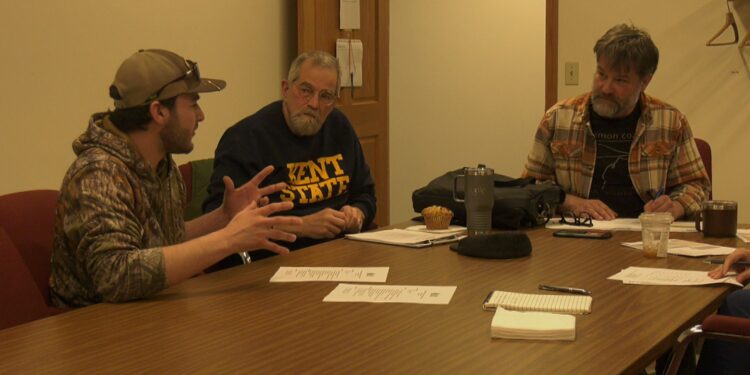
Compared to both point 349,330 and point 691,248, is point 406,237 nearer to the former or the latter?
point 691,248

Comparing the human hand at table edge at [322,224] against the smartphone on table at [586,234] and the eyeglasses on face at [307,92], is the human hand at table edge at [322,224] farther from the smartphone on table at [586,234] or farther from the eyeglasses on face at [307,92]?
the smartphone on table at [586,234]

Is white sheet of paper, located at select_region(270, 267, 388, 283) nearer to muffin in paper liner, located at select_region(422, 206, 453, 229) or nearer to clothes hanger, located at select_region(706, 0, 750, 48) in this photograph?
muffin in paper liner, located at select_region(422, 206, 453, 229)

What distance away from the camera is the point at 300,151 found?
3.42 metres

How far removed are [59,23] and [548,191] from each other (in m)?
2.16

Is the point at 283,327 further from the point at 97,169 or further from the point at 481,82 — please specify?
the point at 481,82

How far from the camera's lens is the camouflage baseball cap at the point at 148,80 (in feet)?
8.06

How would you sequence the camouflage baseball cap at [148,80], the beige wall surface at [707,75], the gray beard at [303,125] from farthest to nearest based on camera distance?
the beige wall surface at [707,75] < the gray beard at [303,125] < the camouflage baseball cap at [148,80]

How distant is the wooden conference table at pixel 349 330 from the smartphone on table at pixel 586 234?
0.42m

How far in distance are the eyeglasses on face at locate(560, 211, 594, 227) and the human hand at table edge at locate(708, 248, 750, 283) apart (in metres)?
0.80

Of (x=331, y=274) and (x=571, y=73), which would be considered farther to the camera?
(x=571, y=73)

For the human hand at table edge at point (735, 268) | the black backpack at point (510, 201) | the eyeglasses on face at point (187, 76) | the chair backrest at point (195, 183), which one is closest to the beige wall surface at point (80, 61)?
the chair backrest at point (195, 183)

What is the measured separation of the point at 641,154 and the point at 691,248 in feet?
2.84

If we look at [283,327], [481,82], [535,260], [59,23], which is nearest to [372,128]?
[481,82]

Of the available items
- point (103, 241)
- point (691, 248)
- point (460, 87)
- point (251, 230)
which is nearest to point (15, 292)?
point (103, 241)
